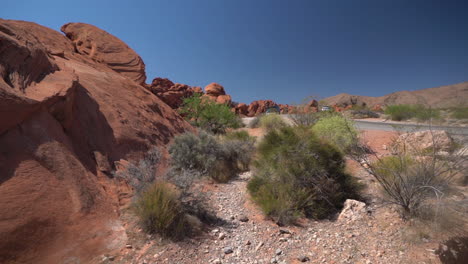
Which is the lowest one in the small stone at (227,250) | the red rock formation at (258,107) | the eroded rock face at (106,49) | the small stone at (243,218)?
the small stone at (227,250)

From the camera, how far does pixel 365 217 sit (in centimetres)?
401

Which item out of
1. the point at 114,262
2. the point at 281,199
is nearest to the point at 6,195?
the point at 114,262

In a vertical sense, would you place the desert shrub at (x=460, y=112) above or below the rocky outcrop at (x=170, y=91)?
below

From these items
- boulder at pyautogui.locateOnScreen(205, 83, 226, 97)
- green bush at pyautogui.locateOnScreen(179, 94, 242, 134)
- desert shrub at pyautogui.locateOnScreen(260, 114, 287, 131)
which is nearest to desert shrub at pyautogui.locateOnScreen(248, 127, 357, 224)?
green bush at pyautogui.locateOnScreen(179, 94, 242, 134)

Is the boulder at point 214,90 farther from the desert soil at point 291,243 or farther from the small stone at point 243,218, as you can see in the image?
the desert soil at point 291,243

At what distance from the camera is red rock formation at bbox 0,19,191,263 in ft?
9.28

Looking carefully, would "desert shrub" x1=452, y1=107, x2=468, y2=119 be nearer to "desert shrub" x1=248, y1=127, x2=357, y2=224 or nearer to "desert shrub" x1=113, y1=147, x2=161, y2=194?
"desert shrub" x1=248, y1=127, x2=357, y2=224

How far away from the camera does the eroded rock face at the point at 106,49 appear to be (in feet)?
32.7

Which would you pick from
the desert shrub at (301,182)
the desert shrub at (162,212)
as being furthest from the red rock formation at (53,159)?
the desert shrub at (301,182)

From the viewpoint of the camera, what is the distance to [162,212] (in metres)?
3.51

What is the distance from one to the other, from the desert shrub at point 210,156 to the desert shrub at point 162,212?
229cm

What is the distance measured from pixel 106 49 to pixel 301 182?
34.2 feet

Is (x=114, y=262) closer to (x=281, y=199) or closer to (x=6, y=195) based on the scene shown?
(x=6, y=195)

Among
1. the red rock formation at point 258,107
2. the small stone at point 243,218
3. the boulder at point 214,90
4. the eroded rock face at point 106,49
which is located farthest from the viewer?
the red rock formation at point 258,107
